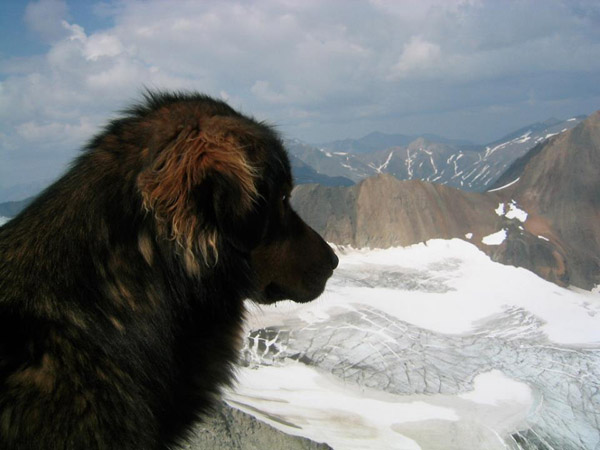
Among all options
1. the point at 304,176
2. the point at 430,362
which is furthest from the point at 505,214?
the point at 304,176

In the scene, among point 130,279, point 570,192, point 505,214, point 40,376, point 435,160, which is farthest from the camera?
point 435,160

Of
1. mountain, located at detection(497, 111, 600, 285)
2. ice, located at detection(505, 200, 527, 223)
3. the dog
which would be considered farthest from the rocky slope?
ice, located at detection(505, 200, 527, 223)

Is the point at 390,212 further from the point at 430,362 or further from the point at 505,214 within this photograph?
the point at 430,362

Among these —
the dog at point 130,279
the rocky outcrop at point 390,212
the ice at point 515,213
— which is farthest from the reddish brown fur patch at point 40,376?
the ice at point 515,213

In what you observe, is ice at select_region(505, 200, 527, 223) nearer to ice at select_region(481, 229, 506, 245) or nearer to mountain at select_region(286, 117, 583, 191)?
ice at select_region(481, 229, 506, 245)

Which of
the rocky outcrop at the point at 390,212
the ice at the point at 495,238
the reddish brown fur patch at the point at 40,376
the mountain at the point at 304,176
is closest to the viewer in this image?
the reddish brown fur patch at the point at 40,376

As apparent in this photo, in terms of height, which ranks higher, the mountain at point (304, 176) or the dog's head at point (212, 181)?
the dog's head at point (212, 181)

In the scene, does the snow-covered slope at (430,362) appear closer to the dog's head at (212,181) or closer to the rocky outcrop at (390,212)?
the rocky outcrop at (390,212)
